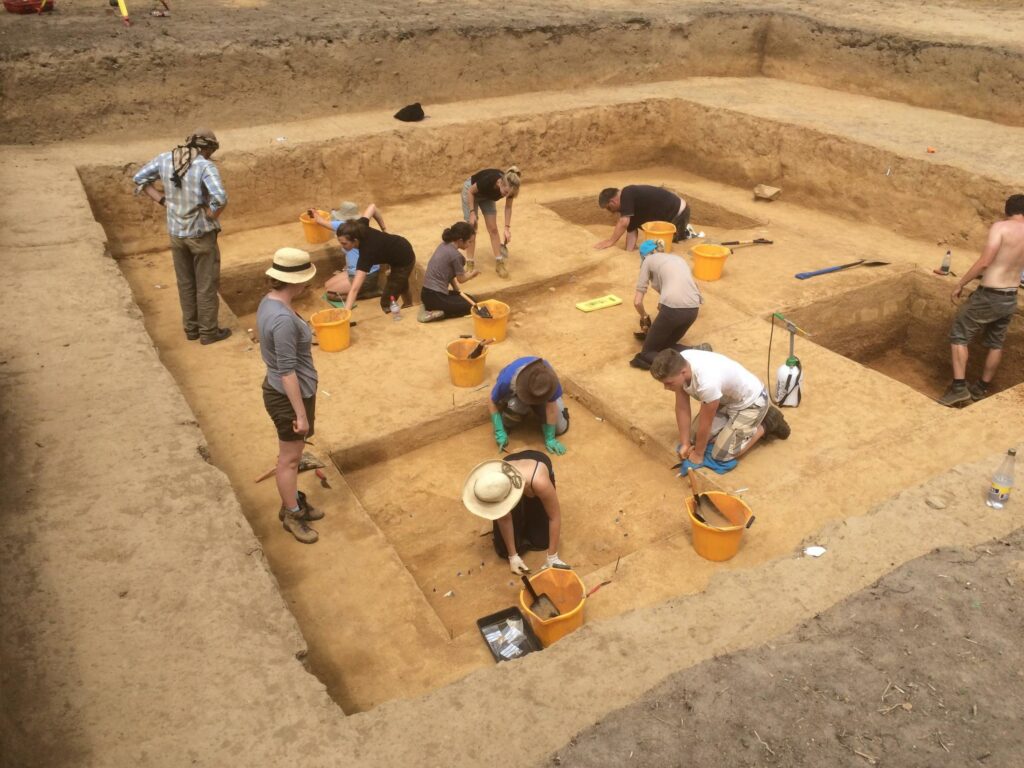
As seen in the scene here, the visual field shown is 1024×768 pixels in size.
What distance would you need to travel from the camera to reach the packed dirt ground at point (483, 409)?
303 cm

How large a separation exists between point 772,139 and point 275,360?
26.5 ft

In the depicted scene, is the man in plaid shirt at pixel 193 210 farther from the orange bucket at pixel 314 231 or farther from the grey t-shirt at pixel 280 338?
the orange bucket at pixel 314 231

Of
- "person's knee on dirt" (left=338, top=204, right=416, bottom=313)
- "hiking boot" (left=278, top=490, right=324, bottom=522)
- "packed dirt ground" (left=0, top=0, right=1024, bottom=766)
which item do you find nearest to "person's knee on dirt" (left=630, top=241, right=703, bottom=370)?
"packed dirt ground" (left=0, top=0, right=1024, bottom=766)

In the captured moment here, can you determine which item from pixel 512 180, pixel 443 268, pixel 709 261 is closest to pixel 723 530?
pixel 443 268

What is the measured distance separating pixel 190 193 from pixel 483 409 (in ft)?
9.31

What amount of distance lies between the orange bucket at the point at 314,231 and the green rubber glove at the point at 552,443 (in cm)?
445

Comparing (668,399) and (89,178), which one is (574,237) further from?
(89,178)

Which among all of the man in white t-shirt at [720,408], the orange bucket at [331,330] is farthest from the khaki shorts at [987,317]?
the orange bucket at [331,330]

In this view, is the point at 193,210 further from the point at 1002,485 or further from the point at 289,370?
the point at 1002,485

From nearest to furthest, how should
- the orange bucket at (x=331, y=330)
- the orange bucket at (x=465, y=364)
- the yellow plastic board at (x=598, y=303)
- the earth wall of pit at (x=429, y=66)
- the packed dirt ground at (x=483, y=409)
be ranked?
the packed dirt ground at (x=483, y=409) < the orange bucket at (x=465, y=364) < the orange bucket at (x=331, y=330) < the yellow plastic board at (x=598, y=303) < the earth wall of pit at (x=429, y=66)

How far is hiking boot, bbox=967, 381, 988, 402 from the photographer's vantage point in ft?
23.0

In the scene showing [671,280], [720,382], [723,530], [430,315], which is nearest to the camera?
[723,530]

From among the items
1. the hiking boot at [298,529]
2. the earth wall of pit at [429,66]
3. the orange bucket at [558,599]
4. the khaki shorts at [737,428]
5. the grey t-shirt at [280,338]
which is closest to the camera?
the orange bucket at [558,599]

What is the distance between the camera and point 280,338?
14.0 ft
